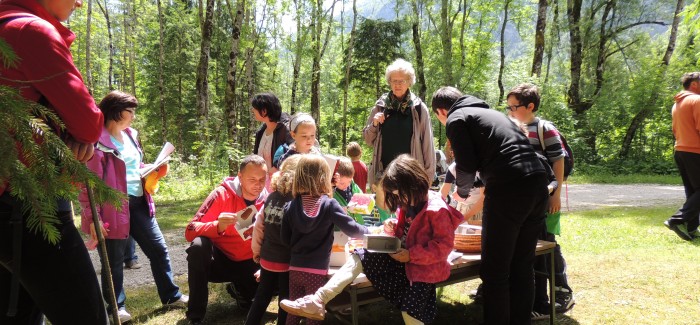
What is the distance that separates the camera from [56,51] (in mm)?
1667

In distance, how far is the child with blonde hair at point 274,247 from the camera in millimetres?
3271

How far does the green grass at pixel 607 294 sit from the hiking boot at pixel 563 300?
0.20 feet

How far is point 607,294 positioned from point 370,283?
2.57 metres

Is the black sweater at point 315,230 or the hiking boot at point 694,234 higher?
the black sweater at point 315,230

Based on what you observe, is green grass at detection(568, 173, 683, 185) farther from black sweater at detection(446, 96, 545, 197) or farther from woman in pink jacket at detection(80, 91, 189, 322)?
woman in pink jacket at detection(80, 91, 189, 322)

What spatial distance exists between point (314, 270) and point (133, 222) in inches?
76.3

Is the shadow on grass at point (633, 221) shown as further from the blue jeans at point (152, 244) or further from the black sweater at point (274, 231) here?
the blue jeans at point (152, 244)

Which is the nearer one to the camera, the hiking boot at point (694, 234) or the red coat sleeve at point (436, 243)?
→ the red coat sleeve at point (436, 243)

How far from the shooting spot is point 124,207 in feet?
12.4

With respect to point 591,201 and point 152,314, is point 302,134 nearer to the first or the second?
point 152,314

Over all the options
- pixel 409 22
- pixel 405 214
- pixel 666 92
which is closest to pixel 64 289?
pixel 405 214

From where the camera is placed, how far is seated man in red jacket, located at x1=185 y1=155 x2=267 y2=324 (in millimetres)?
3686

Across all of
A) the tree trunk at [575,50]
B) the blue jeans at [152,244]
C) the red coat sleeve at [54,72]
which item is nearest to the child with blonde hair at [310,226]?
the blue jeans at [152,244]

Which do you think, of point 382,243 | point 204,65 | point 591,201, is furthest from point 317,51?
point 382,243
